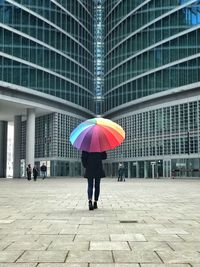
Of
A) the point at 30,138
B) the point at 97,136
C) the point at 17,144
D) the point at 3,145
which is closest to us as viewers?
the point at 97,136

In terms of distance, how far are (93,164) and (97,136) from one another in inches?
28.0

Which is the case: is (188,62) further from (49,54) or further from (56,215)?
(56,215)

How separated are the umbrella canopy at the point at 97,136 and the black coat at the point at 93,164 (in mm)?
421

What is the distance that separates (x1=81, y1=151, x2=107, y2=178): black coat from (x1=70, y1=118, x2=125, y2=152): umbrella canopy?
16.6 inches

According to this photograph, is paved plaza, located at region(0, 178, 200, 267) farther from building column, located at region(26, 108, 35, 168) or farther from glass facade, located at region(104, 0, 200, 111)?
building column, located at region(26, 108, 35, 168)

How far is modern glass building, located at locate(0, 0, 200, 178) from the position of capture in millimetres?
54812

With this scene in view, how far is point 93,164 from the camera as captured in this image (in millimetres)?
10711

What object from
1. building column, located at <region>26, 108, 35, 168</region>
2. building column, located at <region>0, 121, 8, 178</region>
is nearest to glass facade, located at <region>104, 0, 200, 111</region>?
building column, located at <region>26, 108, 35, 168</region>

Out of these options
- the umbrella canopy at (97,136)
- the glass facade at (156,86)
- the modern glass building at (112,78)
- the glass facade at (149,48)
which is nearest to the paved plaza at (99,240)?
the umbrella canopy at (97,136)

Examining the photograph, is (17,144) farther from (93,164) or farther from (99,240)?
(99,240)

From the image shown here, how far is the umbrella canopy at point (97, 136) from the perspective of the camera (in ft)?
34.2

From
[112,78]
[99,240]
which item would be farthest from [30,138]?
[99,240]

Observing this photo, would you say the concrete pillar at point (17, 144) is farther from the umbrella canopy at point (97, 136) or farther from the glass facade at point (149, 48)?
the umbrella canopy at point (97, 136)

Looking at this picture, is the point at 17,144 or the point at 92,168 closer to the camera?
the point at 92,168
